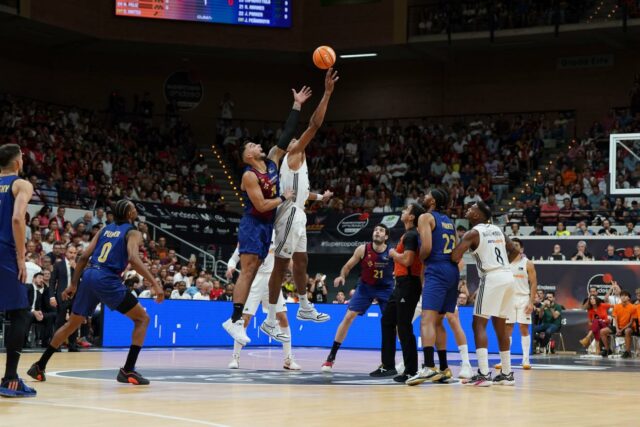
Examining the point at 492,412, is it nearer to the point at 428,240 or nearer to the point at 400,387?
the point at 400,387

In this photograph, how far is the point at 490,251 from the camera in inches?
503

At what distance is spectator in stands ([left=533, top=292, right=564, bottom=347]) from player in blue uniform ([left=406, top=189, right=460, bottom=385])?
1181 cm

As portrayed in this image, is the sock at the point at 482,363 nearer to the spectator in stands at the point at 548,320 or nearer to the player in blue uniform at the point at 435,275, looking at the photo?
the player in blue uniform at the point at 435,275

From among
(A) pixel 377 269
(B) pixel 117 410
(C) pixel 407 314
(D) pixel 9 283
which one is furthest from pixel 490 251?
(D) pixel 9 283

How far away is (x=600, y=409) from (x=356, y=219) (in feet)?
66.7

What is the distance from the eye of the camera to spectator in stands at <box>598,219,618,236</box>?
84.5ft

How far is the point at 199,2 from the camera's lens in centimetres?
3525

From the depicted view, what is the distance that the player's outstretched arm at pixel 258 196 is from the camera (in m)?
12.4

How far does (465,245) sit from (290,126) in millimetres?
2569

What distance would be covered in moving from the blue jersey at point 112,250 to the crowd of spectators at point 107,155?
1519 cm

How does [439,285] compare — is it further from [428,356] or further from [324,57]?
[324,57]

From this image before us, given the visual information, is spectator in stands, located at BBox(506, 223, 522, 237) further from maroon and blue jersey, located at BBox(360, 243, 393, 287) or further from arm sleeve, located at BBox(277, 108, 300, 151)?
arm sleeve, located at BBox(277, 108, 300, 151)

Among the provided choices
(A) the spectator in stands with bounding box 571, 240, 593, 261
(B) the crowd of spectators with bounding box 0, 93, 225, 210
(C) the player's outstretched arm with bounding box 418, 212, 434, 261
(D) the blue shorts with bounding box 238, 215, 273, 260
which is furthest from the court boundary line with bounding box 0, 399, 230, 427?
(A) the spectator in stands with bounding box 571, 240, 593, 261

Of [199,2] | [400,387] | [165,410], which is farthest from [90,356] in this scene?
[199,2]
